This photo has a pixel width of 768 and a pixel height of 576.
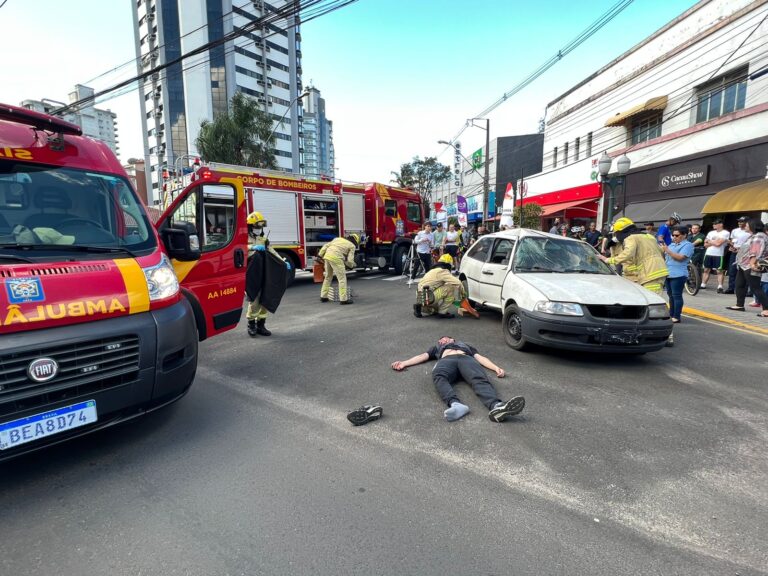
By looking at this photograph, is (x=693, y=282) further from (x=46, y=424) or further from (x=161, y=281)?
(x=46, y=424)

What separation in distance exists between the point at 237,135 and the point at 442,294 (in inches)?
927

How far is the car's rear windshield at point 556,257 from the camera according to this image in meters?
5.76

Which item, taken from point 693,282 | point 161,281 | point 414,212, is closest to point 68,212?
point 161,281

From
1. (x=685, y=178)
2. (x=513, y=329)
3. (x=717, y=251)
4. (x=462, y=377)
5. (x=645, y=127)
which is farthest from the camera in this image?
(x=645, y=127)

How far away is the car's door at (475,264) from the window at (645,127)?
48.5ft

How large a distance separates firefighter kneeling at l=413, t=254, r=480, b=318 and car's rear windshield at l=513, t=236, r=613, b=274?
150 centimetres

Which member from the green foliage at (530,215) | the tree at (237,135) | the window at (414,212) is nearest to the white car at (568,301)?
the window at (414,212)

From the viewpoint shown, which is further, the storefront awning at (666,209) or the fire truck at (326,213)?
the storefront awning at (666,209)

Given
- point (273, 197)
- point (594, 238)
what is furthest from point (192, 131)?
point (594, 238)

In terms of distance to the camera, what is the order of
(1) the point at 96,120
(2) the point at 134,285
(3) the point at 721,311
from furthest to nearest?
(1) the point at 96,120, (3) the point at 721,311, (2) the point at 134,285

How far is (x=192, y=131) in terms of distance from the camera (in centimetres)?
5741

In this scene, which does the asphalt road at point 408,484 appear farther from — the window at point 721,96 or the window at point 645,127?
the window at point 645,127

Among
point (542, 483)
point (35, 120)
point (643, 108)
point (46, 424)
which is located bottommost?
point (542, 483)

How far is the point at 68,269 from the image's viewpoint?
2.68m
